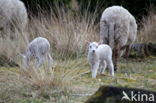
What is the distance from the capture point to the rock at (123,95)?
451 centimetres

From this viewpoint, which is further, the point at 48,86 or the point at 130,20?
the point at 130,20

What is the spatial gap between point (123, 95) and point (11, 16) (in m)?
7.92

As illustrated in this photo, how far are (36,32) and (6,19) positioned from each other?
96cm

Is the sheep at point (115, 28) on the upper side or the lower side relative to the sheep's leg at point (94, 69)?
upper

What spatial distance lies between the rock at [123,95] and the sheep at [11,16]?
7137mm

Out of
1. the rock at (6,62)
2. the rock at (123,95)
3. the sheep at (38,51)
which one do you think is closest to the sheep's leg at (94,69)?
the sheep at (38,51)

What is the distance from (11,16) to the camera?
1204cm

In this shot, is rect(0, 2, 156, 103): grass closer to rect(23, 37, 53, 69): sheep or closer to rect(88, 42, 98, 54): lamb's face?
rect(23, 37, 53, 69): sheep

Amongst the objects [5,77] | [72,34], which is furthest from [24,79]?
[72,34]

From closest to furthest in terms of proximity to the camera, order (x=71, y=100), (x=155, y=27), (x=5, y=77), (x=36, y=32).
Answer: (x=71, y=100) < (x=5, y=77) < (x=36, y=32) < (x=155, y=27)

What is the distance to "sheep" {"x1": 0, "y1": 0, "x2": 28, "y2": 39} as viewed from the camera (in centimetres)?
1177

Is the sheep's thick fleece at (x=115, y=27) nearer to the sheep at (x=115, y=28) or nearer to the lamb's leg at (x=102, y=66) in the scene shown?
the sheep at (x=115, y=28)

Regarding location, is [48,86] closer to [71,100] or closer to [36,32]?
[71,100]

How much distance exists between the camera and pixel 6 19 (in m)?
11.9
